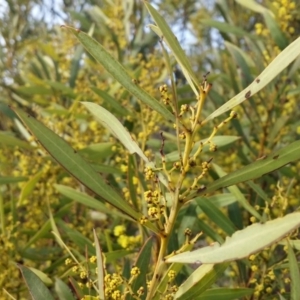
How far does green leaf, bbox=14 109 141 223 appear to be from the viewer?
77cm

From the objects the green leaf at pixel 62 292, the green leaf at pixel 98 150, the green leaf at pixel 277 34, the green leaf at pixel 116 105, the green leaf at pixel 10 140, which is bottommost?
the green leaf at pixel 62 292

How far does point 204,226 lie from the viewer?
51.0 inches

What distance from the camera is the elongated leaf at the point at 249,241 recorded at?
63 cm

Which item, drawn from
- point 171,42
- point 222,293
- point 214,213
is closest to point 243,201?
point 214,213

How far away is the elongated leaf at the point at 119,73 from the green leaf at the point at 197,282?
0.72ft

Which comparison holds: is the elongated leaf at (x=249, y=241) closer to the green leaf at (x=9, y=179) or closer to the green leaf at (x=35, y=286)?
the green leaf at (x=35, y=286)

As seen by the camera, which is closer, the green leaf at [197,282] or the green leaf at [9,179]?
the green leaf at [197,282]

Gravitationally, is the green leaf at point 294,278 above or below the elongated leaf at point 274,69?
below

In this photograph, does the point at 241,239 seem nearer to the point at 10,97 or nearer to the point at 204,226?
the point at 204,226

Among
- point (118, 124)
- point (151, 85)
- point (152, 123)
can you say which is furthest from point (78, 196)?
point (151, 85)

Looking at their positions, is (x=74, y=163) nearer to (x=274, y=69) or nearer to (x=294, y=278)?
(x=274, y=69)

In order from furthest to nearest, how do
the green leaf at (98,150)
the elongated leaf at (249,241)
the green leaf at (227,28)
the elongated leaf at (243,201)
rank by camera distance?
1. the green leaf at (227,28)
2. the green leaf at (98,150)
3. the elongated leaf at (243,201)
4. the elongated leaf at (249,241)

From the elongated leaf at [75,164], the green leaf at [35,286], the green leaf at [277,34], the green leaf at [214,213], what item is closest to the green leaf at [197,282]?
the elongated leaf at [75,164]

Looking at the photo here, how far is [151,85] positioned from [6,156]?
1.70 ft
